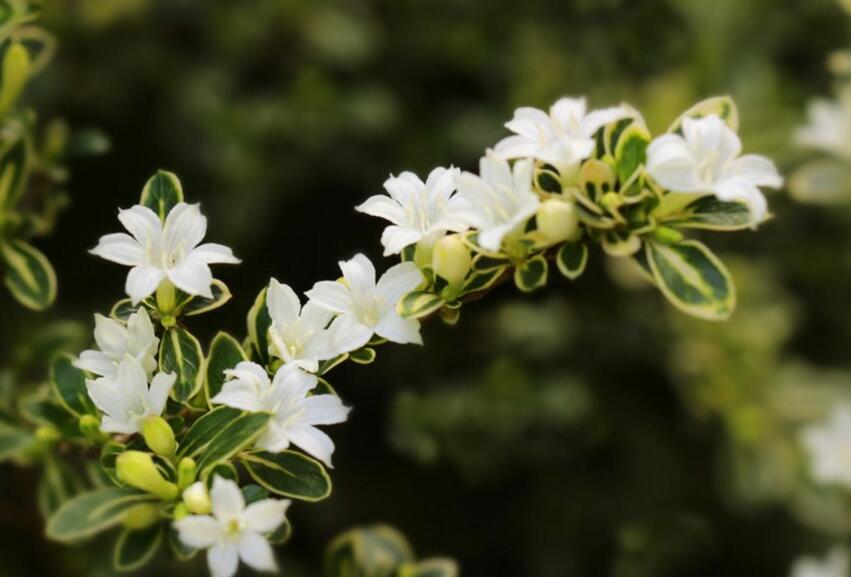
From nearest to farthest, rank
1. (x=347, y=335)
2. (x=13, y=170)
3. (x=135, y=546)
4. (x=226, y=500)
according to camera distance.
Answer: (x=226, y=500), (x=347, y=335), (x=135, y=546), (x=13, y=170)

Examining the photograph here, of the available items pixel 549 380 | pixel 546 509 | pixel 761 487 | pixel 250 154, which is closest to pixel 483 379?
pixel 549 380

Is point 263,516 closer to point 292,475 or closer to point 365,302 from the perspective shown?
point 292,475

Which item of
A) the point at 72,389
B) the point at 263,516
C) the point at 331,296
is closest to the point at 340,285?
the point at 331,296

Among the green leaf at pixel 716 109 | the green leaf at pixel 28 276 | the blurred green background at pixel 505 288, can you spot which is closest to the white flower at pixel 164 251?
the green leaf at pixel 28 276

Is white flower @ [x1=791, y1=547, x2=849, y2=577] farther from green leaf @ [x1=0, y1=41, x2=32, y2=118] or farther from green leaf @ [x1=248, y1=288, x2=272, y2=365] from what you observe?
green leaf @ [x1=0, y1=41, x2=32, y2=118]

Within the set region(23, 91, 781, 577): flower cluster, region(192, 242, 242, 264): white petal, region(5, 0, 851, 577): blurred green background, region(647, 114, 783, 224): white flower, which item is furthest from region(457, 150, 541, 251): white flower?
region(5, 0, 851, 577): blurred green background

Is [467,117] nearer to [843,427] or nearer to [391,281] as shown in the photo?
[843,427]
